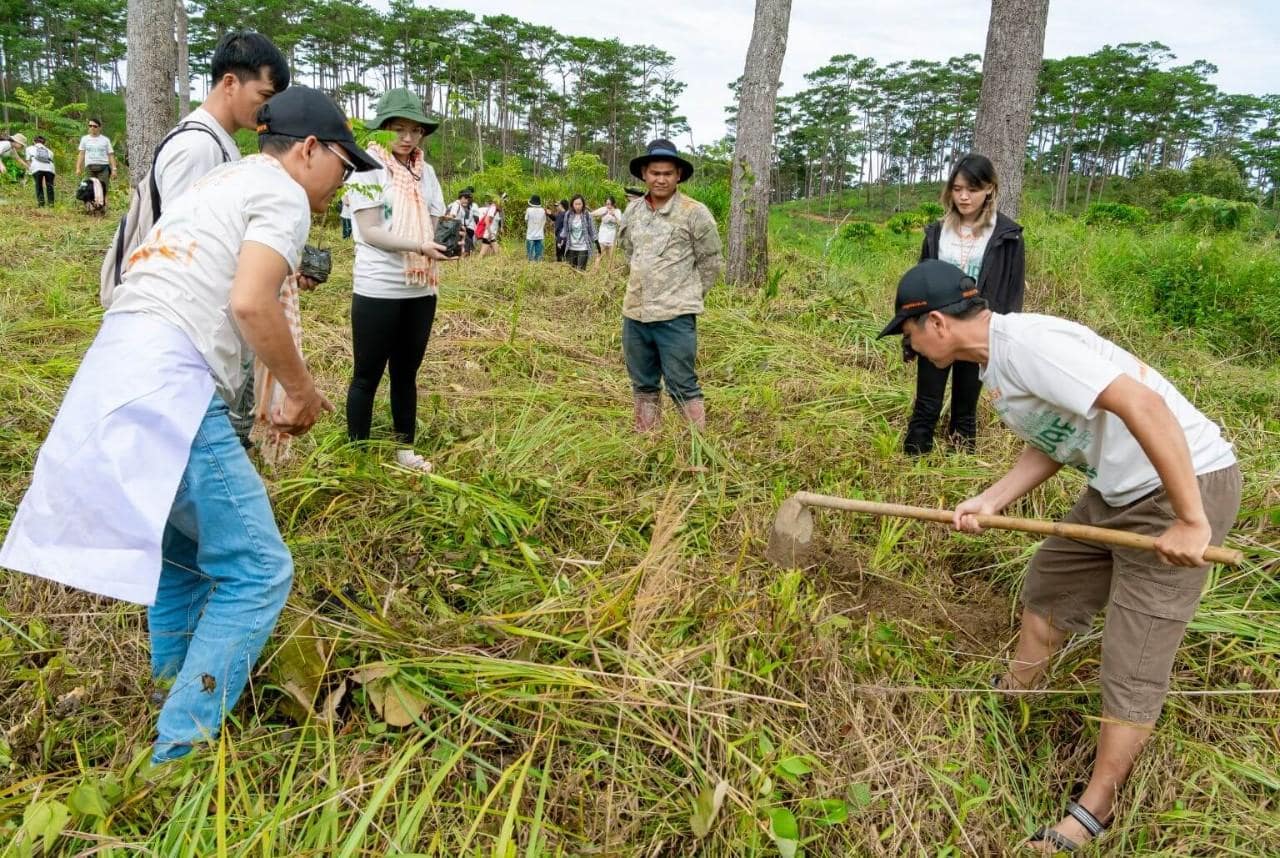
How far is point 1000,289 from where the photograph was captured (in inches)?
129

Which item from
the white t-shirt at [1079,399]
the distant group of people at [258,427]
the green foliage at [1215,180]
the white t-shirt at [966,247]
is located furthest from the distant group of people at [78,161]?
the green foliage at [1215,180]

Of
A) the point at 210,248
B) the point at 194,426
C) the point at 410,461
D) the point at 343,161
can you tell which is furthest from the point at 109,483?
the point at 410,461

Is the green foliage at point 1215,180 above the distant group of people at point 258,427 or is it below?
above

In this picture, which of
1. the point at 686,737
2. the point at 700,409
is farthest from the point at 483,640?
the point at 700,409

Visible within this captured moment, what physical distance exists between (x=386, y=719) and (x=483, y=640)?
1.03 feet

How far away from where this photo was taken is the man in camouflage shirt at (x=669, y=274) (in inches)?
139

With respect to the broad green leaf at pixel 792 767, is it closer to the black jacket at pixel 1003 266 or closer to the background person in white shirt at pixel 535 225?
the black jacket at pixel 1003 266

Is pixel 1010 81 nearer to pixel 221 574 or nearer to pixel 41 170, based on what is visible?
pixel 221 574

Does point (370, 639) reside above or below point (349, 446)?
below

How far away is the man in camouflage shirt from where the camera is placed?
354cm

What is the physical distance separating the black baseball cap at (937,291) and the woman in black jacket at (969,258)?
1.49m

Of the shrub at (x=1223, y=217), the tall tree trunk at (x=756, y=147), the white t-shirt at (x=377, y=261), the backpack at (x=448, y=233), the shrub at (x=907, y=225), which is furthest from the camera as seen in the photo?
the shrub at (x=907, y=225)

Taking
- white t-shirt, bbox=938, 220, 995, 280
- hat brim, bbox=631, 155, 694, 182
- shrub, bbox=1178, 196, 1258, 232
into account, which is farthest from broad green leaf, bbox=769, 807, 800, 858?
shrub, bbox=1178, 196, 1258, 232

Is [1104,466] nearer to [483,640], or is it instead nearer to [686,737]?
[686,737]
